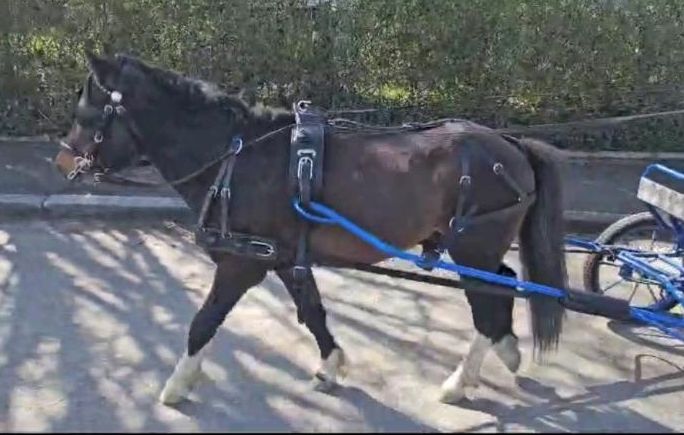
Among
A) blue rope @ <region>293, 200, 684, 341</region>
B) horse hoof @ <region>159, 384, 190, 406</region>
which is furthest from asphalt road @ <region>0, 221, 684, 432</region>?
blue rope @ <region>293, 200, 684, 341</region>

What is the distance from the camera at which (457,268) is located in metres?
4.23

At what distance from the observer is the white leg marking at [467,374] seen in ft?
14.3

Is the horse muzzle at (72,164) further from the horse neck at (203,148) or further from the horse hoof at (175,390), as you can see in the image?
the horse hoof at (175,390)

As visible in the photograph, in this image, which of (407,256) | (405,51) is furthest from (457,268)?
(405,51)

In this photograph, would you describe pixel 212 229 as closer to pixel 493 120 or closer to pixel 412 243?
pixel 412 243

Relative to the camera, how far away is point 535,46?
29.2 feet

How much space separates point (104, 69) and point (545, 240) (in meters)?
2.28

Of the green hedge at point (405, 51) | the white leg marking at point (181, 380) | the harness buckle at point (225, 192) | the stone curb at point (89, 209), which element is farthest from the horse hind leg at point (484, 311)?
the green hedge at point (405, 51)

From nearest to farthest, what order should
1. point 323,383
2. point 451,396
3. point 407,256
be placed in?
point 407,256 < point 451,396 < point 323,383

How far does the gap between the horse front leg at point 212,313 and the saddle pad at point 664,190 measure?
2.34 m

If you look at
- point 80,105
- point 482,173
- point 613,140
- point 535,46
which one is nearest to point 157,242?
point 80,105

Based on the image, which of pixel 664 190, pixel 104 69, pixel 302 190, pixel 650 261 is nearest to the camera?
pixel 302 190

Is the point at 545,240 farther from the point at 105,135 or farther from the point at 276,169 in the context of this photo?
the point at 105,135

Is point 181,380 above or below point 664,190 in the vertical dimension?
below
